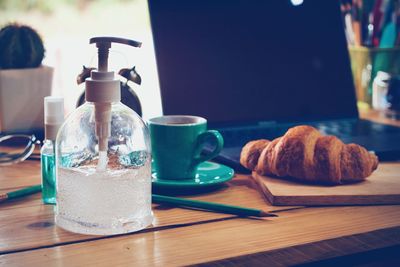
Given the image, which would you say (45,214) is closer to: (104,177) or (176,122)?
(104,177)

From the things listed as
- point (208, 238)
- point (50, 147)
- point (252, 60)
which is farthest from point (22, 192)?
point (252, 60)

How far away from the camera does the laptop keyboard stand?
3.99ft

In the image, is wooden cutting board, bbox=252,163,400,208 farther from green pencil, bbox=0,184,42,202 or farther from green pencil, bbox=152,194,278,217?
green pencil, bbox=0,184,42,202

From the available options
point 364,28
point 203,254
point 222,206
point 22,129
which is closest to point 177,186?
point 222,206

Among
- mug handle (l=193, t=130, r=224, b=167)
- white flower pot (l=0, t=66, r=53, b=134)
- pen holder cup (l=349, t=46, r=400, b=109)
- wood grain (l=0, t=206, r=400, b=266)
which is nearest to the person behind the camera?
wood grain (l=0, t=206, r=400, b=266)

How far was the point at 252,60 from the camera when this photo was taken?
1.32 m

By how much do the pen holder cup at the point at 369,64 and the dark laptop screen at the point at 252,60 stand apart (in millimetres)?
260

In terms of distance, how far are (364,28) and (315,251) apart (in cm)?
106

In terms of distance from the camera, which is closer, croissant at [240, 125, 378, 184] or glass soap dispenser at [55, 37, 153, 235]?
glass soap dispenser at [55, 37, 153, 235]

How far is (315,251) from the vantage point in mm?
738

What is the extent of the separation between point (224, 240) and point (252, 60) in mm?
651

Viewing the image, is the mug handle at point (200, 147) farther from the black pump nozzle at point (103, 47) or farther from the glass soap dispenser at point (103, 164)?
the black pump nozzle at point (103, 47)

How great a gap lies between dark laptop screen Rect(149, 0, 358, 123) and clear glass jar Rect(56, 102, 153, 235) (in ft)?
1.29

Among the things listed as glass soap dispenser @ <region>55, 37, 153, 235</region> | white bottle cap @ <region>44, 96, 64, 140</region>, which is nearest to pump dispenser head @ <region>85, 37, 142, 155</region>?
glass soap dispenser @ <region>55, 37, 153, 235</region>
